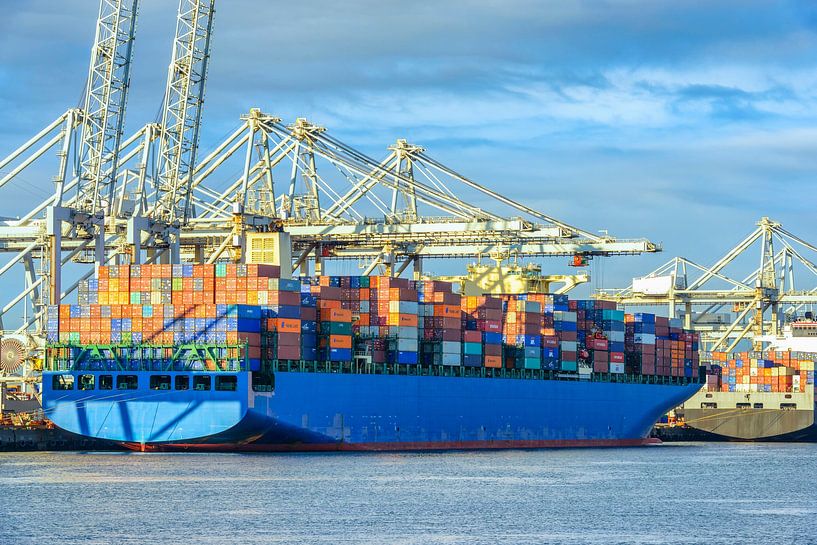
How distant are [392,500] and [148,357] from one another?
67.7ft

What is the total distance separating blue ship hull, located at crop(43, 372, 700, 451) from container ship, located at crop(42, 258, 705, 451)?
3.0 inches

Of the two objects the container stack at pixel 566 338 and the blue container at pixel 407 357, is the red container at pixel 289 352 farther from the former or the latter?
the container stack at pixel 566 338

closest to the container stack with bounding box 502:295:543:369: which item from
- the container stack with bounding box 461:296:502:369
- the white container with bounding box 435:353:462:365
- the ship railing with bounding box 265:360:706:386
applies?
the ship railing with bounding box 265:360:706:386

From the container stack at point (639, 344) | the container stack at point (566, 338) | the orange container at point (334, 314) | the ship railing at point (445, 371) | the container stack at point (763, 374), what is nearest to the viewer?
the ship railing at point (445, 371)

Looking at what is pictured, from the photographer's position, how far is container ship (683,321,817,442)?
→ 108m

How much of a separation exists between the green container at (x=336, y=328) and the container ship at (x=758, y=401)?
42.9 meters

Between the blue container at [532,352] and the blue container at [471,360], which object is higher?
the blue container at [532,352]

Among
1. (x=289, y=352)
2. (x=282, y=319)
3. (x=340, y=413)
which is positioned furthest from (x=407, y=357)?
(x=282, y=319)

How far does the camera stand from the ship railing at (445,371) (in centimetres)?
7100

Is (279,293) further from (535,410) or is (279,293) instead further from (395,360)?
(535,410)

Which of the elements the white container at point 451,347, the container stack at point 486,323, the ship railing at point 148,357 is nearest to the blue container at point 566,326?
the container stack at point 486,323

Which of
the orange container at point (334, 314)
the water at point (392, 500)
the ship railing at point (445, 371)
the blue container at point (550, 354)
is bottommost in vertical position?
the water at point (392, 500)

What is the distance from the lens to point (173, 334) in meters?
69.3

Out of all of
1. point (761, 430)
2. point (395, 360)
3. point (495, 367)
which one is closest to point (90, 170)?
point (395, 360)
